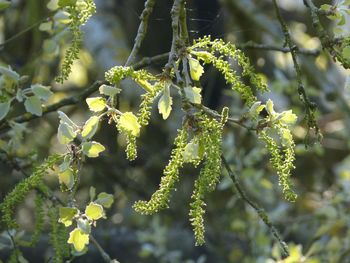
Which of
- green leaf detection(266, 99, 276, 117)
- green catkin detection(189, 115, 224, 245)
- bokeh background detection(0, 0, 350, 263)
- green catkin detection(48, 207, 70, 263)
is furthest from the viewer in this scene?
bokeh background detection(0, 0, 350, 263)

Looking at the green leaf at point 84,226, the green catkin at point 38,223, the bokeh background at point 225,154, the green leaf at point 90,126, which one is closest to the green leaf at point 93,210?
the green leaf at point 84,226

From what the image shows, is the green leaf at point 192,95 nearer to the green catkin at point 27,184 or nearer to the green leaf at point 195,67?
the green leaf at point 195,67

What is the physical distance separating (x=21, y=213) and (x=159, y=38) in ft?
3.46

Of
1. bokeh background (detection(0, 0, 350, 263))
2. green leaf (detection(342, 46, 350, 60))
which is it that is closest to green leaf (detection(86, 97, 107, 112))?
green leaf (detection(342, 46, 350, 60))

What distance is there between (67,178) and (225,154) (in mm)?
1399

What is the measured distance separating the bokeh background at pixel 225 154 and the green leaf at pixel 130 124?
94 cm

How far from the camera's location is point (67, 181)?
3.76 ft

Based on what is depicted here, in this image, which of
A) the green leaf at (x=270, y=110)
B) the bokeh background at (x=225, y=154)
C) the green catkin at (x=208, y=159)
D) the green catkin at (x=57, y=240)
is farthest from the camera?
the bokeh background at (x=225, y=154)

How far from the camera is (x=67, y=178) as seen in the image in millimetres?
1133

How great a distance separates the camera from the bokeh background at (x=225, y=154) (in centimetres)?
235

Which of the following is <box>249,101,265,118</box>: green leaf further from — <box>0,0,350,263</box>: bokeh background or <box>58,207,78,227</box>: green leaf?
<box>0,0,350,263</box>: bokeh background

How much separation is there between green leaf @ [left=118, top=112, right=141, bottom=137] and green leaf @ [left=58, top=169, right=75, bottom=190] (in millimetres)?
149

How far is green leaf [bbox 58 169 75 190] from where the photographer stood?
3.65ft

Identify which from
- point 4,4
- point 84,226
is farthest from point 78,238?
point 4,4
